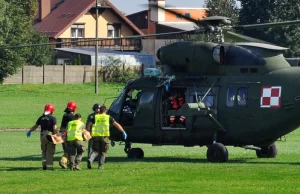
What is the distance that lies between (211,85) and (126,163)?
3.35 metres

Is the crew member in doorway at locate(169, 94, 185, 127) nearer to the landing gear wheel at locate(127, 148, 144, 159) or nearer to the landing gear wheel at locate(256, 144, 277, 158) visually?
the landing gear wheel at locate(127, 148, 144, 159)

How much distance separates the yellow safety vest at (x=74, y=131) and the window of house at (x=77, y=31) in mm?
73469

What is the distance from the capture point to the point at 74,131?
24828 mm

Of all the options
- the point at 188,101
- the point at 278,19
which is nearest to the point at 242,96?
the point at 188,101

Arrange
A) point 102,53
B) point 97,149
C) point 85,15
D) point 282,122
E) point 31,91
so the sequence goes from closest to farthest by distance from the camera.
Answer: point 97,149 < point 282,122 < point 31,91 < point 102,53 < point 85,15

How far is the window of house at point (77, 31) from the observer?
98.1 meters

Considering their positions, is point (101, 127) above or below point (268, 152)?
above

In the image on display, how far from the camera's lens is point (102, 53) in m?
87.8

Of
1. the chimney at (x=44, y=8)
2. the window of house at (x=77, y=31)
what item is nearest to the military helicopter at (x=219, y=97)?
the window of house at (x=77, y=31)

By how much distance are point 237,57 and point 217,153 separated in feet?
9.19

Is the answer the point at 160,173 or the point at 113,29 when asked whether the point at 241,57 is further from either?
the point at 113,29

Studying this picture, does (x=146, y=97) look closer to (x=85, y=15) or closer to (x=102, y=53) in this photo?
(x=102, y=53)

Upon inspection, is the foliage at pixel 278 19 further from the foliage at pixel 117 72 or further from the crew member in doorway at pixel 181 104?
the crew member in doorway at pixel 181 104

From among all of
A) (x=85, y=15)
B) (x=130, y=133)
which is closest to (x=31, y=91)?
(x=85, y=15)
